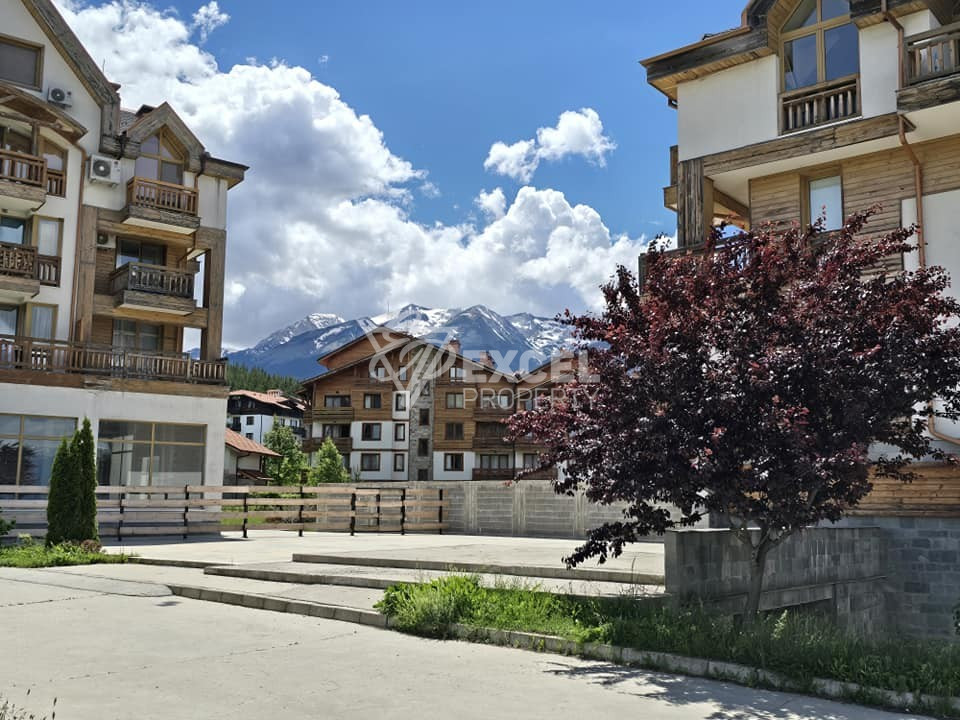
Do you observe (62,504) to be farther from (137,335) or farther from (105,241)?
(105,241)

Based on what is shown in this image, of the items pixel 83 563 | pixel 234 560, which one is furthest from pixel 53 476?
pixel 234 560

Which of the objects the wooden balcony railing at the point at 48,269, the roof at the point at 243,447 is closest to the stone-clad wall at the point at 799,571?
the wooden balcony railing at the point at 48,269

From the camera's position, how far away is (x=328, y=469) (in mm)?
56969

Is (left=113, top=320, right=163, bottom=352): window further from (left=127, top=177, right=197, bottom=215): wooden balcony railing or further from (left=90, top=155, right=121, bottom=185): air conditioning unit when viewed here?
(left=90, top=155, right=121, bottom=185): air conditioning unit

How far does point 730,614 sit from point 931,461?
26.6 feet

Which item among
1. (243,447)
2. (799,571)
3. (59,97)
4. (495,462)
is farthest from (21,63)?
(243,447)

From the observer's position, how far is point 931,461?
1658 centimetres

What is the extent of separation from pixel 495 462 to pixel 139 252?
40.3 meters

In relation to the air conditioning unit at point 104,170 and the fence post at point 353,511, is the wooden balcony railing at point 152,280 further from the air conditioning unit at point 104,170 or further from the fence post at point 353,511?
the fence post at point 353,511

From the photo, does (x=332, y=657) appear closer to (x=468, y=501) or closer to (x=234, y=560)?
(x=234, y=560)

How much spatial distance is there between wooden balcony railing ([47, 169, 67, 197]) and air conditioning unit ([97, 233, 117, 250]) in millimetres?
1820

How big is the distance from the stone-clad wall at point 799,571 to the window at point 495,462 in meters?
51.1

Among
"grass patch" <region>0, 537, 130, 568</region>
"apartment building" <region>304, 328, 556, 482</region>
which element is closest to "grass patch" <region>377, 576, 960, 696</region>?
"grass patch" <region>0, 537, 130, 568</region>

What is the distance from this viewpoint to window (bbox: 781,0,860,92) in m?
19.7
